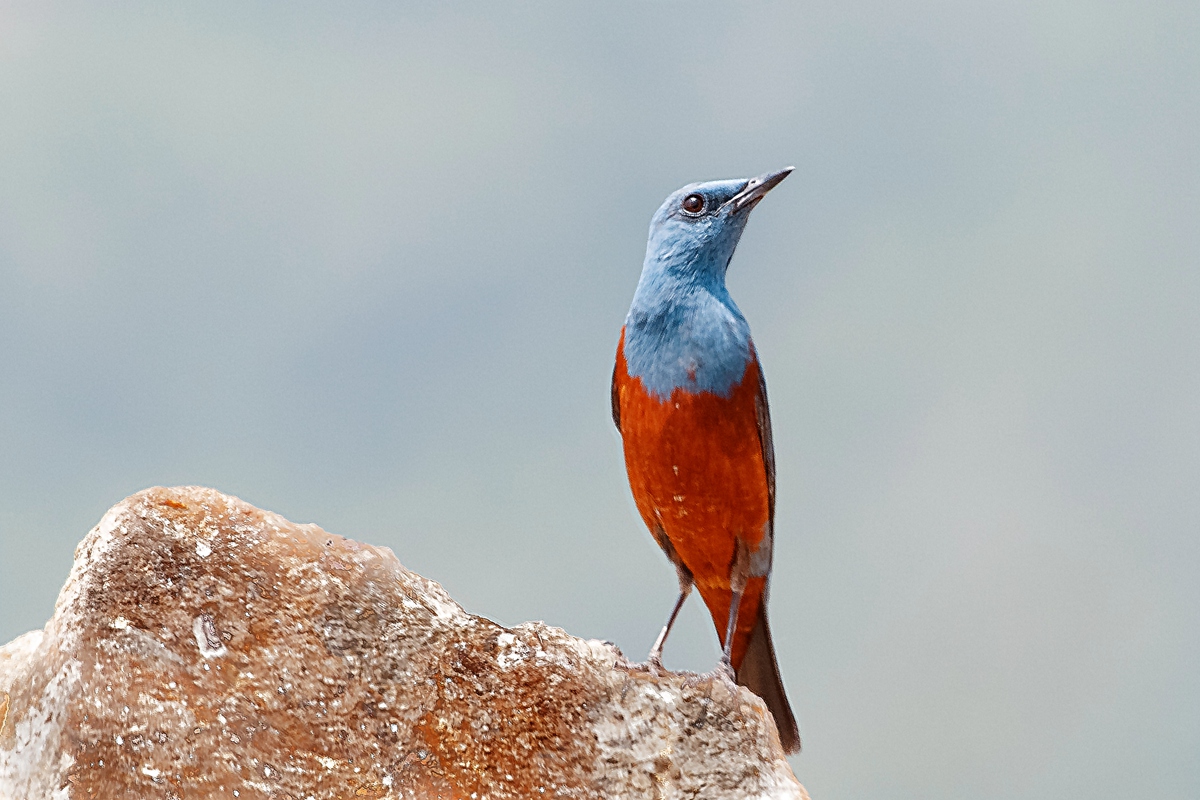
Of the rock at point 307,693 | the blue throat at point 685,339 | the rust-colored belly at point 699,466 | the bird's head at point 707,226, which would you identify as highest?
the bird's head at point 707,226

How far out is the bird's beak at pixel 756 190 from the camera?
5.20 metres

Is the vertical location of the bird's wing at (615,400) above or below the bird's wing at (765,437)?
above

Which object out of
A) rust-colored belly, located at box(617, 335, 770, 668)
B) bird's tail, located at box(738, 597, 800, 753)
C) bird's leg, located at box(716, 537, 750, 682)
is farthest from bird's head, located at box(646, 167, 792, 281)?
bird's tail, located at box(738, 597, 800, 753)

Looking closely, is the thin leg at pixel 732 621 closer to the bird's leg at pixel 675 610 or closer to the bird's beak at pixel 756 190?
the bird's leg at pixel 675 610

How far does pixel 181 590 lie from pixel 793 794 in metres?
2.69

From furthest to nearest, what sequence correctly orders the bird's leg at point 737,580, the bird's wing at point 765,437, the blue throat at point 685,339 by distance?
the bird's leg at point 737,580, the bird's wing at point 765,437, the blue throat at point 685,339

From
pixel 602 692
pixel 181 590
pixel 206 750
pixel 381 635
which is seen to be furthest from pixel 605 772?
pixel 181 590

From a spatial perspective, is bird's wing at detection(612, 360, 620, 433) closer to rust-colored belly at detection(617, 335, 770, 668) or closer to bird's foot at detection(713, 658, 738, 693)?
rust-colored belly at detection(617, 335, 770, 668)

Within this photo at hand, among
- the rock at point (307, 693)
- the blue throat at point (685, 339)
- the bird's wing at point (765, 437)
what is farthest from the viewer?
the bird's wing at point (765, 437)

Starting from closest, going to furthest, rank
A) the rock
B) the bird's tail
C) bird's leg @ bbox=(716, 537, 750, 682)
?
the rock → bird's leg @ bbox=(716, 537, 750, 682) → the bird's tail

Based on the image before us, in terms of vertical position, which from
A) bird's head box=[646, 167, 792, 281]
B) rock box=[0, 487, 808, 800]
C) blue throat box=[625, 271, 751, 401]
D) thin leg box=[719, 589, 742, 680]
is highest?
bird's head box=[646, 167, 792, 281]

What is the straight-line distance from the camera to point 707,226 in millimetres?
5184

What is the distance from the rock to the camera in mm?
4027

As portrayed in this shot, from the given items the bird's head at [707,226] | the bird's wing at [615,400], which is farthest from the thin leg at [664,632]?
the bird's head at [707,226]
